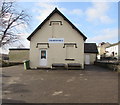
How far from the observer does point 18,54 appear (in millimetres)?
→ 36625

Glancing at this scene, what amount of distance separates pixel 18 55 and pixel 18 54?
0.26 meters

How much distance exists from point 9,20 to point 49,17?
1681 cm

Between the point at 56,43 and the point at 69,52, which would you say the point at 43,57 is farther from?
the point at 69,52

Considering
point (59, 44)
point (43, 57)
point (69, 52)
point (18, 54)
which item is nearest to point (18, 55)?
point (18, 54)

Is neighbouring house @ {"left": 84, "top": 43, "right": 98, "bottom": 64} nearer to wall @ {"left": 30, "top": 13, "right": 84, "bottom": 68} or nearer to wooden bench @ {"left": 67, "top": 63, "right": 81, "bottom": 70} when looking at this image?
wall @ {"left": 30, "top": 13, "right": 84, "bottom": 68}

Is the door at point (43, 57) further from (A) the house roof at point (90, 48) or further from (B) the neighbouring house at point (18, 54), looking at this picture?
(B) the neighbouring house at point (18, 54)

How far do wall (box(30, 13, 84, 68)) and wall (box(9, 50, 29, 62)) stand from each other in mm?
17326

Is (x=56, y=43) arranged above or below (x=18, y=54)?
above

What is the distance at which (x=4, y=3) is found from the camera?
32562mm

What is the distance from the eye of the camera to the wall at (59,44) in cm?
1928

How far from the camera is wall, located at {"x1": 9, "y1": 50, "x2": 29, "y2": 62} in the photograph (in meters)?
36.2

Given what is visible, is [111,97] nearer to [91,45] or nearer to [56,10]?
[56,10]

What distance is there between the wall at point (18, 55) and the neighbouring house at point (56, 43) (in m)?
17.3

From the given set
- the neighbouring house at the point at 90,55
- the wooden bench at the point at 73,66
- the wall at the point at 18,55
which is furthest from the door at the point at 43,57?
the wall at the point at 18,55
